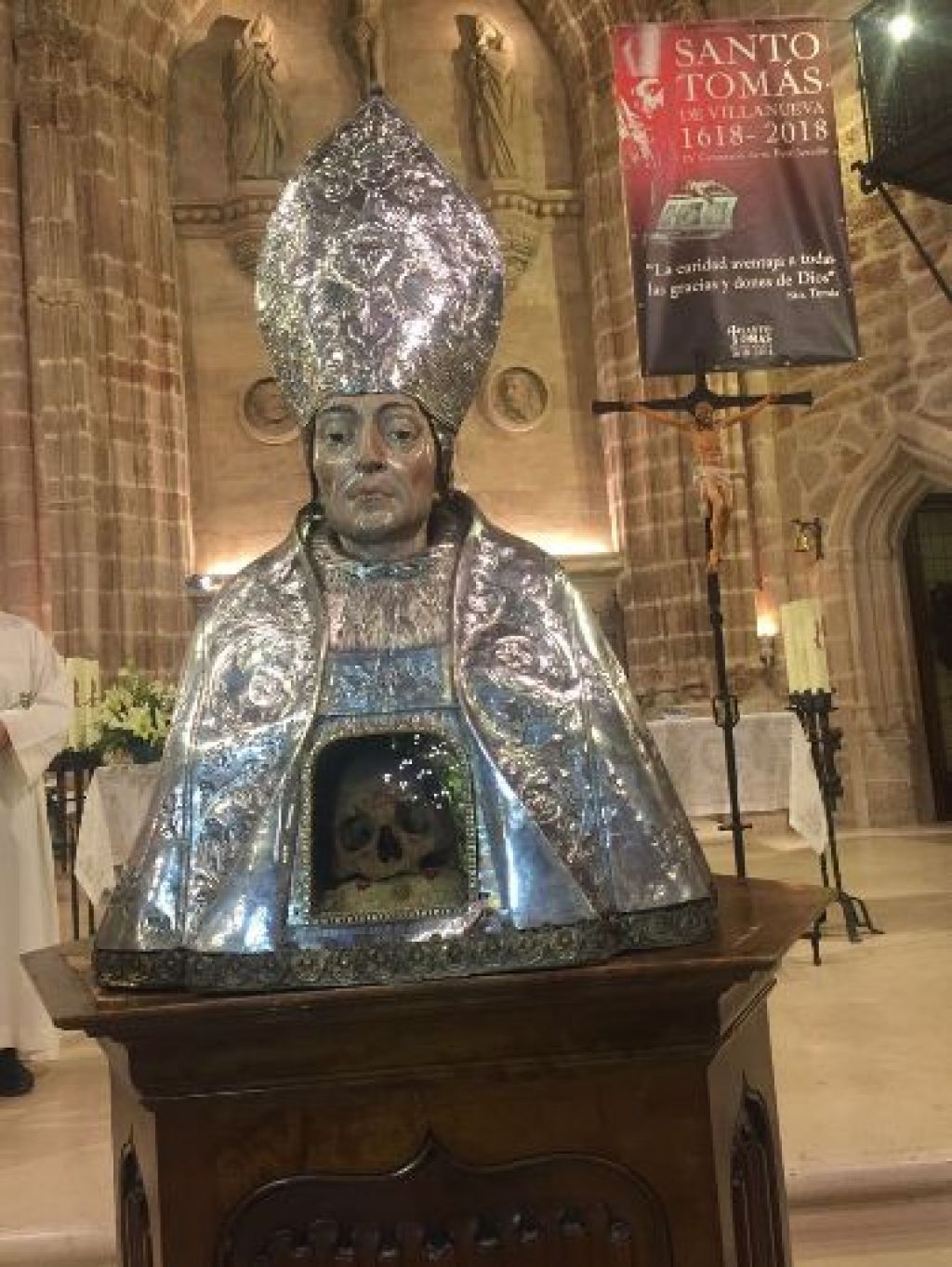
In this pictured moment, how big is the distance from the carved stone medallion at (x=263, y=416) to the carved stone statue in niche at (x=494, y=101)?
3234 mm

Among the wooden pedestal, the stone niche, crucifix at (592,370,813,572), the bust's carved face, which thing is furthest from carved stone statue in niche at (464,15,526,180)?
the wooden pedestal

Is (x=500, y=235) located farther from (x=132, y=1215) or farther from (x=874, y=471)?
(x=132, y=1215)

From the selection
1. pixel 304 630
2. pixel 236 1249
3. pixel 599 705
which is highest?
pixel 304 630

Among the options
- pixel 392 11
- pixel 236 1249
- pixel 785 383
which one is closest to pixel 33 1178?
pixel 236 1249

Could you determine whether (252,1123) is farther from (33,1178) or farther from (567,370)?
(567,370)

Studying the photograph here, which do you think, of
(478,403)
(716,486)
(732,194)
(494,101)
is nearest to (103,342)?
(478,403)

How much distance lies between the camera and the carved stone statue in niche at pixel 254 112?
12305mm

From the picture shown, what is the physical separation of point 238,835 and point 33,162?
1103 centimetres

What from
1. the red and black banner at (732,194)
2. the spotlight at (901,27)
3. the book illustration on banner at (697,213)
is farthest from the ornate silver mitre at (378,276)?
the spotlight at (901,27)

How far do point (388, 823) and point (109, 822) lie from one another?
407 centimetres

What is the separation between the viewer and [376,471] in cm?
147

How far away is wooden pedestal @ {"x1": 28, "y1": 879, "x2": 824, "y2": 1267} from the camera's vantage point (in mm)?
1186

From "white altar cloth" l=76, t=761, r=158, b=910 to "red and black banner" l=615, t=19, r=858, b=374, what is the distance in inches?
155

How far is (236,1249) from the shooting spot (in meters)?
1.21
